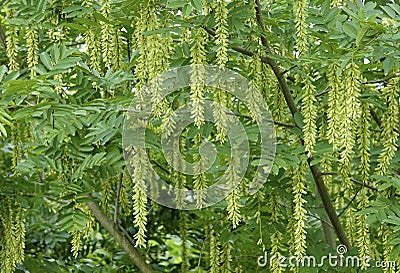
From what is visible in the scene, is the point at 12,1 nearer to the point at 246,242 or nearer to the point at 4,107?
the point at 4,107

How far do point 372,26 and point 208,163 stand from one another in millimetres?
941

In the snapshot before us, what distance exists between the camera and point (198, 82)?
2.16 meters

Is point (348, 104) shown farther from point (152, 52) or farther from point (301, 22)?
point (152, 52)

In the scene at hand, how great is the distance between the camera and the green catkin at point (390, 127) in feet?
8.68

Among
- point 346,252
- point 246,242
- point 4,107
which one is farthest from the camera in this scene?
point 246,242

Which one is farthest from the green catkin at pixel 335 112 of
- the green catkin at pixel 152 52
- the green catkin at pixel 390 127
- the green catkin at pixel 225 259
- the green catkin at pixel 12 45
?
the green catkin at pixel 12 45

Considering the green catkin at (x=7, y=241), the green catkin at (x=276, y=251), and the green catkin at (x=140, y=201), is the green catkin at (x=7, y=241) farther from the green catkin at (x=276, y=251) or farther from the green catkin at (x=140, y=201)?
the green catkin at (x=276, y=251)

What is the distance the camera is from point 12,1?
2.96m

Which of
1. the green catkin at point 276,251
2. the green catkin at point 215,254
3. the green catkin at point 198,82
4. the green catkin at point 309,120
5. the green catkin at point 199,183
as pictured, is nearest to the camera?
the green catkin at point 198,82

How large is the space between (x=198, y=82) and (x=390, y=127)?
964 mm

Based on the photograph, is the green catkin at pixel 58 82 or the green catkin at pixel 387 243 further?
the green catkin at pixel 387 243

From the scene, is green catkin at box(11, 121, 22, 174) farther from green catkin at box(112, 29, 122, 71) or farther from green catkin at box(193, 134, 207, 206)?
green catkin at box(193, 134, 207, 206)

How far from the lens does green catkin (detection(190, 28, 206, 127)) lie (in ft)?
7.02

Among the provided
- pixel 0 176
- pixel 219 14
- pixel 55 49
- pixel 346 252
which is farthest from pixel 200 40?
pixel 0 176
